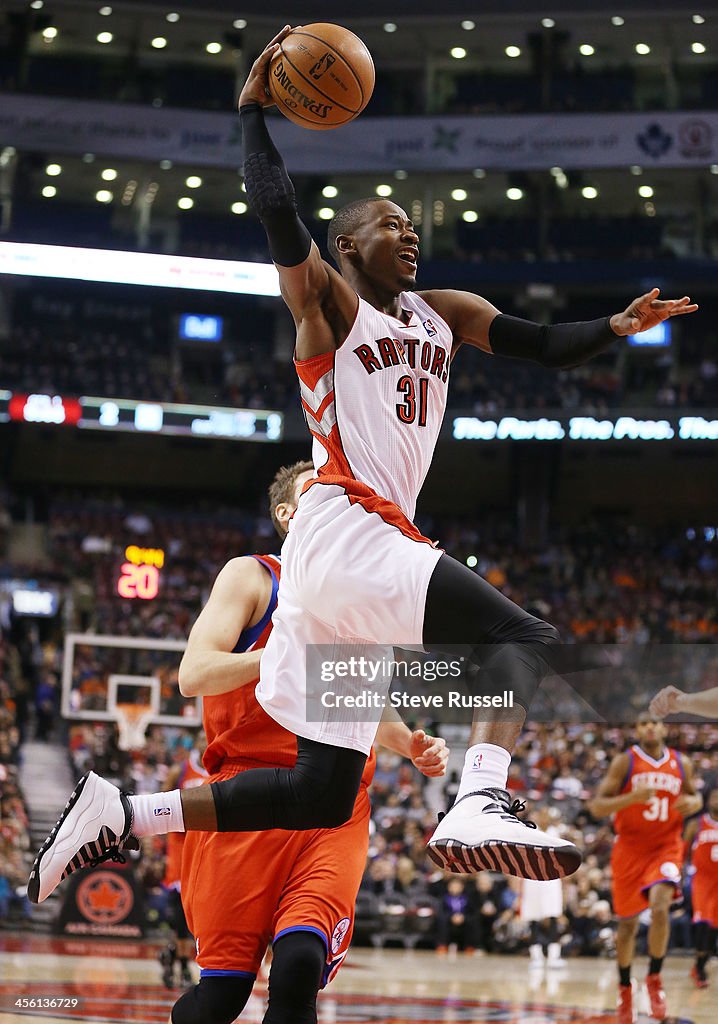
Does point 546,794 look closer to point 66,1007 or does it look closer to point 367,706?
point 66,1007

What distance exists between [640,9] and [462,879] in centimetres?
2258

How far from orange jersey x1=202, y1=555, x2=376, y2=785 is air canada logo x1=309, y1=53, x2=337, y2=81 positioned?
5.27ft

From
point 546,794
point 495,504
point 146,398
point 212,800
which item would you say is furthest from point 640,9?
point 212,800

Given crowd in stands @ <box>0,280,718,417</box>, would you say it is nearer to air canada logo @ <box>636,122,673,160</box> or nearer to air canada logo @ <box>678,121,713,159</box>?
air canada logo @ <box>636,122,673,160</box>

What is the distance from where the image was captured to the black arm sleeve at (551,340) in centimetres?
424

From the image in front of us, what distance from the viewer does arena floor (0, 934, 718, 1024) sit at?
797cm

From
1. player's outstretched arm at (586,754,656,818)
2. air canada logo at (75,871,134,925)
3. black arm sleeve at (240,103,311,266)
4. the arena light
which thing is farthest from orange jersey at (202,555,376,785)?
the arena light

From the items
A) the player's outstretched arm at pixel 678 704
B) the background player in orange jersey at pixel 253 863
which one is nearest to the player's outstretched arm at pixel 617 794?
the player's outstretched arm at pixel 678 704

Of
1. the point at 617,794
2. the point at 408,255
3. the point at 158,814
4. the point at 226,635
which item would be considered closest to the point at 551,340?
the point at 408,255

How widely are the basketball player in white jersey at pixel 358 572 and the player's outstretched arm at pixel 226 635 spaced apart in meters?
0.26

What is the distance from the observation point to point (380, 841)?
600 inches

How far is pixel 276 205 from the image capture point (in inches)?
147

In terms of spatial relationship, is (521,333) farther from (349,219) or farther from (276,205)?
(276,205)

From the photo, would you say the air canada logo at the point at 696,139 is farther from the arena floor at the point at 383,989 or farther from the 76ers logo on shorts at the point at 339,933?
the 76ers logo on shorts at the point at 339,933
